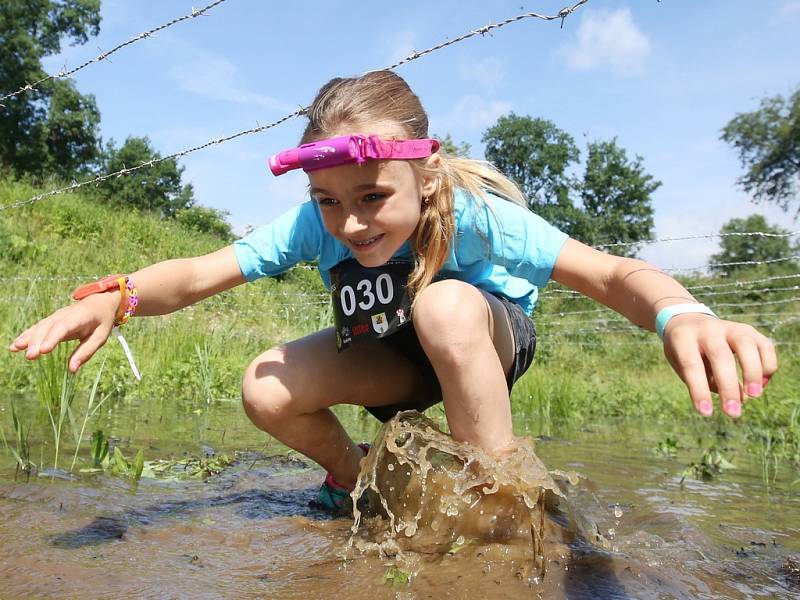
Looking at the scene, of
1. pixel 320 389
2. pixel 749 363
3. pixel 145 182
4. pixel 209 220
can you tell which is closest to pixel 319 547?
pixel 320 389

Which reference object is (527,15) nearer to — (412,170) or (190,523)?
(412,170)

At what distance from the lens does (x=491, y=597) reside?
137 cm

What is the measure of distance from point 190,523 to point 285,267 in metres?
0.86

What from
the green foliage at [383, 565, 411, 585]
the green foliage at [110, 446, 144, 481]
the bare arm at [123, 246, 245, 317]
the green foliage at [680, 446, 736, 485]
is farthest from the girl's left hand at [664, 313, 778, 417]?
the green foliage at [680, 446, 736, 485]

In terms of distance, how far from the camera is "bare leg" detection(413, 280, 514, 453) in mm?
1809

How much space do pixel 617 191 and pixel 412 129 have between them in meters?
39.2

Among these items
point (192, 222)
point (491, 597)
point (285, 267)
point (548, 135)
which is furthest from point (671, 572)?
point (548, 135)

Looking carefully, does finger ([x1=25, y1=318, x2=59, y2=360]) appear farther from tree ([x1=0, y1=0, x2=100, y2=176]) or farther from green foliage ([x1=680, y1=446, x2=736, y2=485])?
tree ([x1=0, y1=0, x2=100, y2=176])

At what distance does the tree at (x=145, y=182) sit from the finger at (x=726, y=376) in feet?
107

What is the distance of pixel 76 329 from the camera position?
165 cm

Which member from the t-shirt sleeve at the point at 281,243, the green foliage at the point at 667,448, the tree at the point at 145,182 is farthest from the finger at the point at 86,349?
the tree at the point at 145,182

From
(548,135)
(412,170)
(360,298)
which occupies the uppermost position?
(548,135)

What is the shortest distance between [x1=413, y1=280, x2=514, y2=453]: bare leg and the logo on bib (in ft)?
0.90

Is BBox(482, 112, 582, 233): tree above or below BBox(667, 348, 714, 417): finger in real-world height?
above
